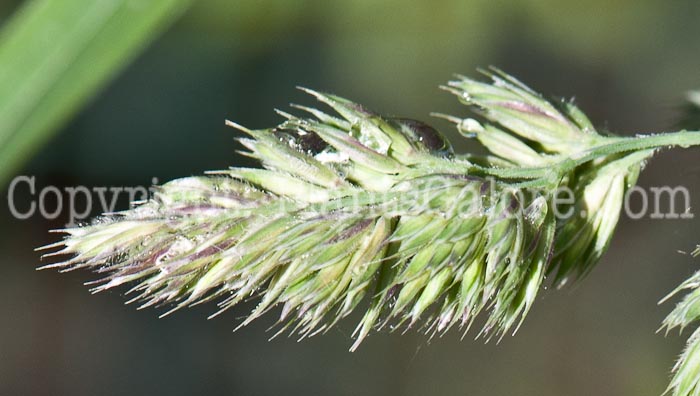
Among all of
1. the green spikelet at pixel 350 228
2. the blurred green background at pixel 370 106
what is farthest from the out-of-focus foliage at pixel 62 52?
the blurred green background at pixel 370 106

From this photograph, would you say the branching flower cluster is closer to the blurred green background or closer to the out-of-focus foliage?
the out-of-focus foliage

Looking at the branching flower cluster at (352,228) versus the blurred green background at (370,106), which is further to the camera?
the blurred green background at (370,106)

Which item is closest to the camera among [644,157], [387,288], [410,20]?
[387,288]

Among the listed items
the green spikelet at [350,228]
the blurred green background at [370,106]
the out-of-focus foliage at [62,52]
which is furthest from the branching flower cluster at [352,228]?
the blurred green background at [370,106]

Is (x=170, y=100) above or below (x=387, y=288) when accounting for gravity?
above

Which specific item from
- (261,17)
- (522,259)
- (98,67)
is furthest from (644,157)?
(261,17)

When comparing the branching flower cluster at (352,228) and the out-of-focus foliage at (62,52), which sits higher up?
the out-of-focus foliage at (62,52)

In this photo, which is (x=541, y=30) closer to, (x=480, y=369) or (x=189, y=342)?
(x=480, y=369)

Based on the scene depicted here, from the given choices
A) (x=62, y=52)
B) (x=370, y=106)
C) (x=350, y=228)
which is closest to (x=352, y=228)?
(x=350, y=228)

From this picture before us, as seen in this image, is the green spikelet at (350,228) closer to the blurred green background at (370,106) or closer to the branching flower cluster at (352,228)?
the branching flower cluster at (352,228)
